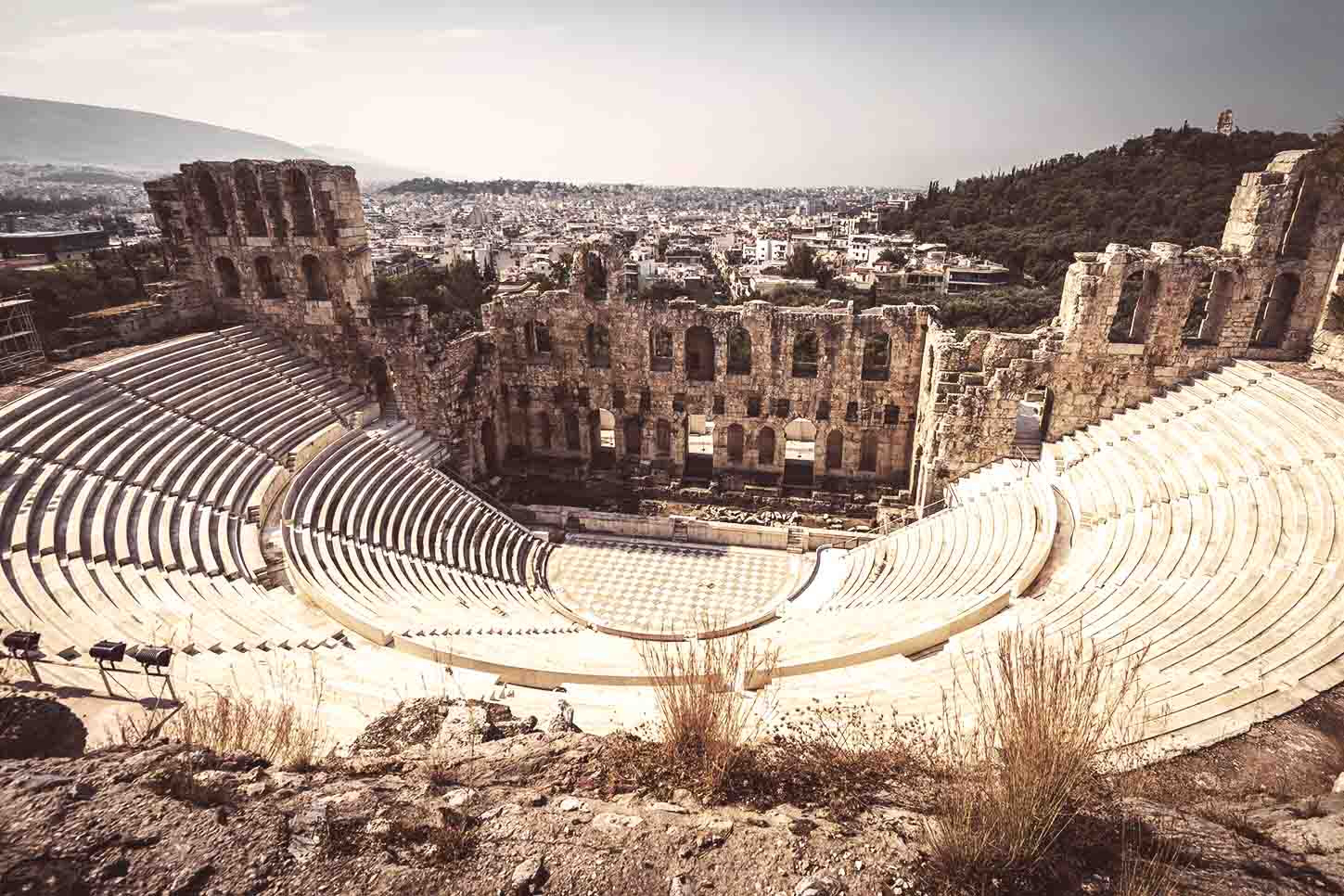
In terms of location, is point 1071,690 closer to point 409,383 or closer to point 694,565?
point 694,565

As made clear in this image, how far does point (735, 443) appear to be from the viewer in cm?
2905

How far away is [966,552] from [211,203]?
94.6 ft

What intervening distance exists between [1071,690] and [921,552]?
13229 mm

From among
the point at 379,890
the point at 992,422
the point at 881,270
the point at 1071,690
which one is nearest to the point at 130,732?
the point at 379,890

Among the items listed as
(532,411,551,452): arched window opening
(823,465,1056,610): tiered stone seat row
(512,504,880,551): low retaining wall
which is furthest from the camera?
(532,411,551,452): arched window opening

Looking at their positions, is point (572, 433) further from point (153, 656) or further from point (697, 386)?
point (153, 656)

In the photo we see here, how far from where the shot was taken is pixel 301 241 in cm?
2478

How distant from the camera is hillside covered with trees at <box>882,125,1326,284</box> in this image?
58.4 meters

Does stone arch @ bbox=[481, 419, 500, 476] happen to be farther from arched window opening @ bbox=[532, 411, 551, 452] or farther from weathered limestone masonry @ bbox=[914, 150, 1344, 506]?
weathered limestone masonry @ bbox=[914, 150, 1344, 506]

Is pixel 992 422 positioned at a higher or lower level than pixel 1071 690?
lower

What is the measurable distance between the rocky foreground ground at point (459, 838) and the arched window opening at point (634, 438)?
75.0ft

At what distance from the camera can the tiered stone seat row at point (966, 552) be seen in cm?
1631

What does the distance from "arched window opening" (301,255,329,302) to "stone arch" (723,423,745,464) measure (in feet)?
54.9

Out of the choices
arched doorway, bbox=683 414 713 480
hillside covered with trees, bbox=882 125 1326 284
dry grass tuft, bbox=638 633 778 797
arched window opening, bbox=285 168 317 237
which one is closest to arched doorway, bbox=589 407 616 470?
arched doorway, bbox=683 414 713 480
